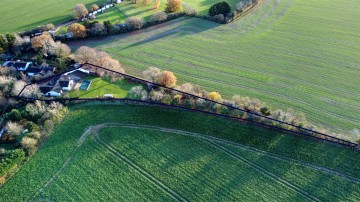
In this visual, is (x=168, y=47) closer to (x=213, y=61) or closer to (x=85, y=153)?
(x=213, y=61)

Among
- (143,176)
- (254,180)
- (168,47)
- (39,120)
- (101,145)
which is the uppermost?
(168,47)

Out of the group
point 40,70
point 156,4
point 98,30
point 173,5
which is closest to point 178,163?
point 40,70

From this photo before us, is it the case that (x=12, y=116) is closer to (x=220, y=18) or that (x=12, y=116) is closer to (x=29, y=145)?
(x=29, y=145)

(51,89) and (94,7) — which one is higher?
(94,7)

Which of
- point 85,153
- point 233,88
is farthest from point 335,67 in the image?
point 85,153

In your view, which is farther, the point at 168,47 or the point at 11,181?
the point at 168,47
